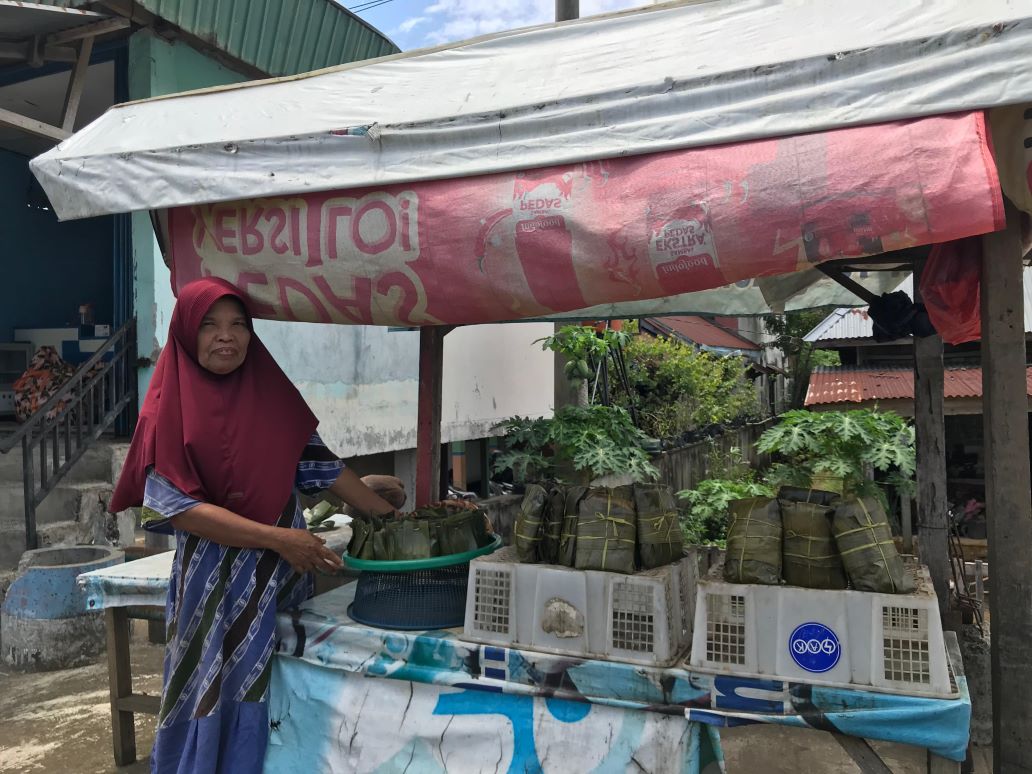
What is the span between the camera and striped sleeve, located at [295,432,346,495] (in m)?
2.93

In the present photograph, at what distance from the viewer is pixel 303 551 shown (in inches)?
100

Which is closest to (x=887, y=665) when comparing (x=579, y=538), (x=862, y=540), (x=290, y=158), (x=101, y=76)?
(x=862, y=540)

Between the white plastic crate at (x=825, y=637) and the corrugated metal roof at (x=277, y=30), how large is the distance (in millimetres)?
6222

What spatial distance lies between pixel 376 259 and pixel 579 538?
1.13 m

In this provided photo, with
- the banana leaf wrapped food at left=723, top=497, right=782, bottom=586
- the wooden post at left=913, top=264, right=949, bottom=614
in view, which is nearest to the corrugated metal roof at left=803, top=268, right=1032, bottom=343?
the wooden post at left=913, top=264, right=949, bottom=614

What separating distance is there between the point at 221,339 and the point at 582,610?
151 cm

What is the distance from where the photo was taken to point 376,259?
8.02 ft

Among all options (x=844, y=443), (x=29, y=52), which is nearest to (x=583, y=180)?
(x=844, y=443)

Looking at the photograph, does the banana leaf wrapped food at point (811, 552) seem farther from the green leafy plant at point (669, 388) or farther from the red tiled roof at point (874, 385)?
the red tiled roof at point (874, 385)

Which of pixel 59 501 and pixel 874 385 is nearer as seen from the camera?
pixel 59 501

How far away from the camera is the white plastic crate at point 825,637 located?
1.95 metres

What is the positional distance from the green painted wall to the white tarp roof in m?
3.57

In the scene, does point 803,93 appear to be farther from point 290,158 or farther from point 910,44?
point 290,158

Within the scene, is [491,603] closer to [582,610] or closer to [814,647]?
[582,610]
